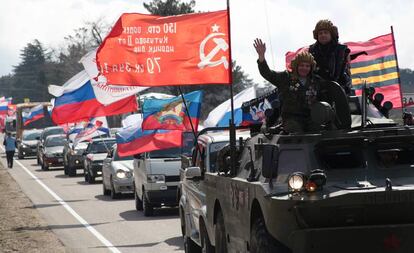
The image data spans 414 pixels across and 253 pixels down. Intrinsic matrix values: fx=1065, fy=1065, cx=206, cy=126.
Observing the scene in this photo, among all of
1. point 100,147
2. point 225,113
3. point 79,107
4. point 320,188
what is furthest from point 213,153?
point 100,147

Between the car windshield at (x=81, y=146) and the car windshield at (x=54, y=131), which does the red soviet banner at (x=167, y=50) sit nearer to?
the car windshield at (x=81, y=146)

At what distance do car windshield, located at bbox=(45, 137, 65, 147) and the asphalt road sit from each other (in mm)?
12996

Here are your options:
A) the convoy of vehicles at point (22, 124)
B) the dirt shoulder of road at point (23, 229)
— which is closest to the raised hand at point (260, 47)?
the dirt shoulder of road at point (23, 229)

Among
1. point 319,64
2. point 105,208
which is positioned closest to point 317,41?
point 319,64

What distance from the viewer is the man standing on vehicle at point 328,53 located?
11432 millimetres

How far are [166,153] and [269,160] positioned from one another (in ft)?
47.3

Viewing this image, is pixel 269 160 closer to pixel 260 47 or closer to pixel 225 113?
pixel 260 47

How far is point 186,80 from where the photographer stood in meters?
19.7

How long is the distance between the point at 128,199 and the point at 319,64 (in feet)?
55.4

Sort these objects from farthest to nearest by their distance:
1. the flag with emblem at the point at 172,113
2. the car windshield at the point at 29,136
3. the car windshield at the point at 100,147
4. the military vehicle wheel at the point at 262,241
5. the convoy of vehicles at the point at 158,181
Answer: the car windshield at the point at 29,136 < the car windshield at the point at 100,147 < the flag with emblem at the point at 172,113 < the convoy of vehicles at the point at 158,181 < the military vehicle wheel at the point at 262,241

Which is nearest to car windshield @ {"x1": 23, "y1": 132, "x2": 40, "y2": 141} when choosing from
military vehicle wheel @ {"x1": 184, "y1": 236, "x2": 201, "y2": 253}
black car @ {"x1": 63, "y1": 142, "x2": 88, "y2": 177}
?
black car @ {"x1": 63, "y1": 142, "x2": 88, "y2": 177}

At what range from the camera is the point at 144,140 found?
82.5ft

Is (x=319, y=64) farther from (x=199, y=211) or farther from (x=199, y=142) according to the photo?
(x=199, y=142)

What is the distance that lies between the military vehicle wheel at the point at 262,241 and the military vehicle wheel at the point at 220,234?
1904mm
